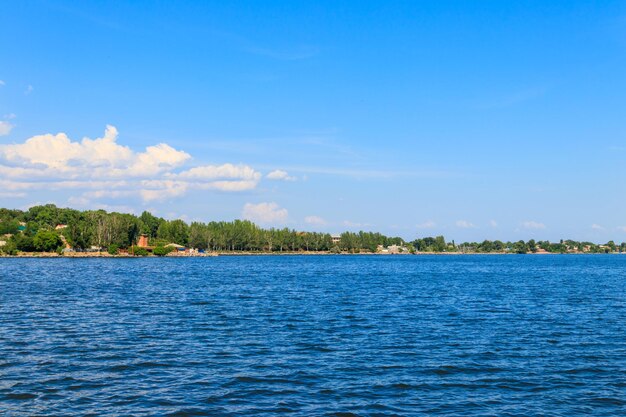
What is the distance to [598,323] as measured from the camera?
46188mm

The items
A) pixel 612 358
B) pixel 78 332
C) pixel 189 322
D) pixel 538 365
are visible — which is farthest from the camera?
pixel 189 322

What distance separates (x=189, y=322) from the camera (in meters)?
44.1

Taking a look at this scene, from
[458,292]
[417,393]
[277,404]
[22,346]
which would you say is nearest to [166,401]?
[277,404]

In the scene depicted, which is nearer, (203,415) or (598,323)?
(203,415)

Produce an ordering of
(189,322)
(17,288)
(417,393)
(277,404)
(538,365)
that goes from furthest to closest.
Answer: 1. (17,288)
2. (189,322)
3. (538,365)
4. (417,393)
5. (277,404)

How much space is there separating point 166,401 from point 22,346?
50.8 feet

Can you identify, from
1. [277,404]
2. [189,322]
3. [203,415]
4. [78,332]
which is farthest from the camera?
[189,322]

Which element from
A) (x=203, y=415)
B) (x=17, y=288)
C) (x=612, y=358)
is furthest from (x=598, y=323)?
(x=17, y=288)

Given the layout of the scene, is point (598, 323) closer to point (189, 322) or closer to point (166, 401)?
point (189, 322)

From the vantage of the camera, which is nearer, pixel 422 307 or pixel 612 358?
pixel 612 358

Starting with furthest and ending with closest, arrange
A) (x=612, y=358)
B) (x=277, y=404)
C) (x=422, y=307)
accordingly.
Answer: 1. (x=422, y=307)
2. (x=612, y=358)
3. (x=277, y=404)

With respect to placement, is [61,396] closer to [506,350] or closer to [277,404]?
[277,404]

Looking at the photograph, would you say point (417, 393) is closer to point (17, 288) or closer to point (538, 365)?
point (538, 365)

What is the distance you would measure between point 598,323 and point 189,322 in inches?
Result: 1283
